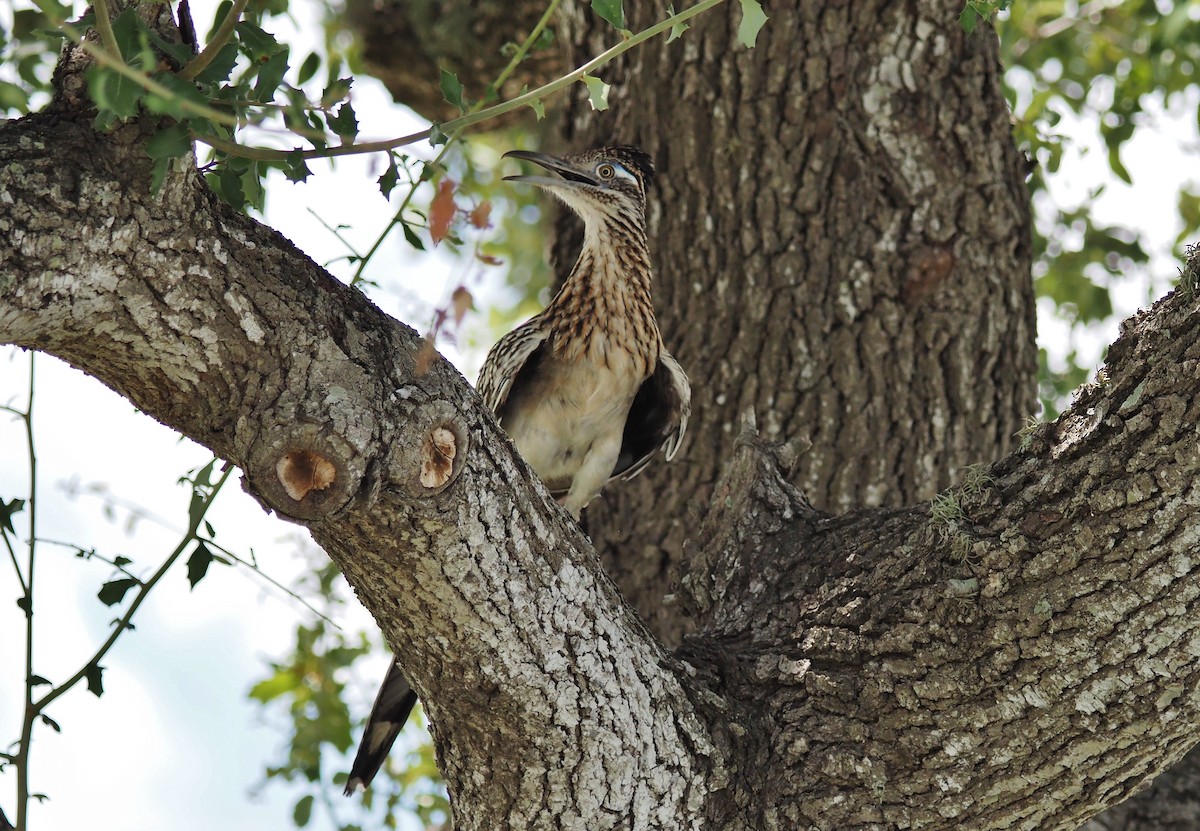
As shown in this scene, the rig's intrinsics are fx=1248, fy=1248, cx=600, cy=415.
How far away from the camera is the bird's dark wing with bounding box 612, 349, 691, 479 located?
3930 mm

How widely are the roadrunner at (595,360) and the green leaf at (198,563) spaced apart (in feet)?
4.72

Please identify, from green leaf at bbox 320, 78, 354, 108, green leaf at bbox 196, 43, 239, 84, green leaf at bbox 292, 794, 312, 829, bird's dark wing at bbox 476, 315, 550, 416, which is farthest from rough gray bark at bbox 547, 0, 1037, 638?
green leaf at bbox 196, 43, 239, 84

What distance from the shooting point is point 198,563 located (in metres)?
2.53

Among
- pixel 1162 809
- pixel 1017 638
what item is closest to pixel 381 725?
pixel 1017 638

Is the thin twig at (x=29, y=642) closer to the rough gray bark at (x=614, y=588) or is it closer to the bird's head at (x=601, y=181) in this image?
the rough gray bark at (x=614, y=588)

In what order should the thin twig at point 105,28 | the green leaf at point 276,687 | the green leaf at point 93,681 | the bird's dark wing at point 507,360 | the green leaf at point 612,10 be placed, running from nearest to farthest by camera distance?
1. the thin twig at point 105,28
2. the green leaf at point 612,10
3. the green leaf at point 93,681
4. the bird's dark wing at point 507,360
5. the green leaf at point 276,687

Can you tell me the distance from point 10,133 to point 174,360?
421mm

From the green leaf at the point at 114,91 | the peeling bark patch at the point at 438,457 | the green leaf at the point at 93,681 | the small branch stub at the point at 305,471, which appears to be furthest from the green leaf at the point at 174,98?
the green leaf at the point at 93,681

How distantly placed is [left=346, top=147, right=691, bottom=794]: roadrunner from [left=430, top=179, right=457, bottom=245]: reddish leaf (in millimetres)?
2356

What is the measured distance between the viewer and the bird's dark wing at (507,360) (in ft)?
12.8

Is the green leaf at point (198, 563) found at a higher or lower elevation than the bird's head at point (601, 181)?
lower

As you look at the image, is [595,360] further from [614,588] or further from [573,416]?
[614,588]

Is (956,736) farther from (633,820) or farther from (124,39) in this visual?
(124,39)

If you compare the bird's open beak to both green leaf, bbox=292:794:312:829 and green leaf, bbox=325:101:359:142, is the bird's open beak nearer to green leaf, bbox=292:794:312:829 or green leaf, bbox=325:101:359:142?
green leaf, bbox=325:101:359:142
